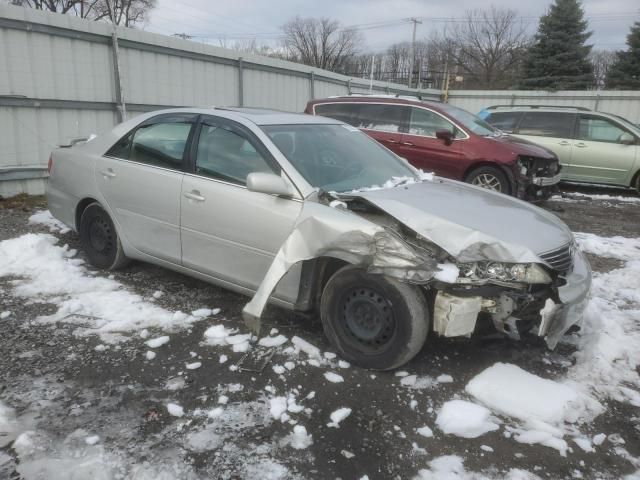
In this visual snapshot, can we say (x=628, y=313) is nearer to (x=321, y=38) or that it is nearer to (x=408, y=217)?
(x=408, y=217)

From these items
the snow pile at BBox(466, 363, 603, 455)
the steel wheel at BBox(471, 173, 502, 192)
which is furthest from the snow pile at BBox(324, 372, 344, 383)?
the steel wheel at BBox(471, 173, 502, 192)

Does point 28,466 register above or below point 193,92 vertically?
below

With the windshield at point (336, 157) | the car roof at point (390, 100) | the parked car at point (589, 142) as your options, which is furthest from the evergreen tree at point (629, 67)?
the windshield at point (336, 157)

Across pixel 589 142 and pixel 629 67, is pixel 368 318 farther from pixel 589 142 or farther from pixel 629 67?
pixel 629 67

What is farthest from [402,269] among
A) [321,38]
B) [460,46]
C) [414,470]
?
[321,38]

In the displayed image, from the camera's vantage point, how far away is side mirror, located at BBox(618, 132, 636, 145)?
9.70 metres

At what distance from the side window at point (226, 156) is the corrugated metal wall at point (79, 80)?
4.80 metres

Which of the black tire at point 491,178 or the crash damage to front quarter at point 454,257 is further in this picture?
the black tire at point 491,178

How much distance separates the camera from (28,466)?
2.22 m

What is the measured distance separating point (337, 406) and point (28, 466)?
1.52 m

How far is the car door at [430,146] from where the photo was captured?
777cm

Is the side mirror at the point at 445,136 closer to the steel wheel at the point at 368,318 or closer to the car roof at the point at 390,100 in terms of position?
the car roof at the point at 390,100

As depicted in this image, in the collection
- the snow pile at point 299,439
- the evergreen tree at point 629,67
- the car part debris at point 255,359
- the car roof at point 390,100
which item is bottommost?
the snow pile at point 299,439

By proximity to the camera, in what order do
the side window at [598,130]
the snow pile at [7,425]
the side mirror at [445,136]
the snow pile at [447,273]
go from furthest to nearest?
the side window at [598,130] < the side mirror at [445,136] < the snow pile at [447,273] < the snow pile at [7,425]
